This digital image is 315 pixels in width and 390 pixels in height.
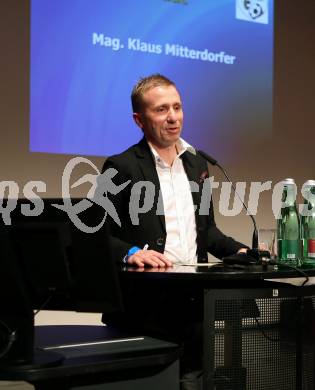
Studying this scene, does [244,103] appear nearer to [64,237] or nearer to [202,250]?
[202,250]

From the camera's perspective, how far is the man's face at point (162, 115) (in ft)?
7.73

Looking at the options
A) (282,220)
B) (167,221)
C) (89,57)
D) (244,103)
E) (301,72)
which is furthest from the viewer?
(301,72)

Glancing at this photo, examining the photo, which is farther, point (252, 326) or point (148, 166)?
point (148, 166)

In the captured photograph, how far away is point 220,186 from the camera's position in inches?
174

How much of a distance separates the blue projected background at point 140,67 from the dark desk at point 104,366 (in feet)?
6.84

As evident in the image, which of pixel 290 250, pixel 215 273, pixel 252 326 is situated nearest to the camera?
pixel 215 273

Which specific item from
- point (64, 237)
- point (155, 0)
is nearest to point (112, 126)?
point (155, 0)

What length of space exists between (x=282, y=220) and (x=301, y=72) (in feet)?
9.52

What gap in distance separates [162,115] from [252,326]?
2.89 feet

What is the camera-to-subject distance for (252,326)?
5.96ft

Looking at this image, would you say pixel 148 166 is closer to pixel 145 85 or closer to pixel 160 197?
pixel 160 197
